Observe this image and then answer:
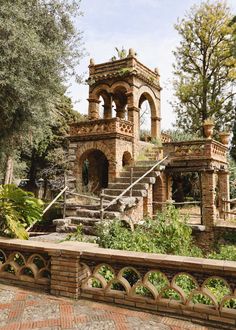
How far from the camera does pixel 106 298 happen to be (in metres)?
3.71

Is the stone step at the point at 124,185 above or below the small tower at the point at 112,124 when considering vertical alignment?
below

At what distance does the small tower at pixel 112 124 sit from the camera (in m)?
12.9

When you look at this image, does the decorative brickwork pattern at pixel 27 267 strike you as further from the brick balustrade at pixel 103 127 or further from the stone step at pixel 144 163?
the stone step at pixel 144 163

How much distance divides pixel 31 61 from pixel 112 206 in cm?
530

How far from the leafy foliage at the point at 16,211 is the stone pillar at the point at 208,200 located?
9.39m

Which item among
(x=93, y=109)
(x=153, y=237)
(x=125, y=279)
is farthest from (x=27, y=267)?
(x=93, y=109)

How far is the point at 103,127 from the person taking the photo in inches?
515

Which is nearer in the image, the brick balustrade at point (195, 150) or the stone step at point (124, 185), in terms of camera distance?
the stone step at point (124, 185)

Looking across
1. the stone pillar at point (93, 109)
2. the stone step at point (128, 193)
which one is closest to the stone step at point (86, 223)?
the stone step at point (128, 193)

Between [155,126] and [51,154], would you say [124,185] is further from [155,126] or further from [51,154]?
[51,154]

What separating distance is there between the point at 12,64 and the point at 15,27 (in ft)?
3.16

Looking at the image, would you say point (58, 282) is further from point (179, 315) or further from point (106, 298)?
point (179, 315)

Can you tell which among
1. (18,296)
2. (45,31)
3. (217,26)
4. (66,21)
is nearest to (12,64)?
(45,31)

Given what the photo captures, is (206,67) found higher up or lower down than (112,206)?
higher up
